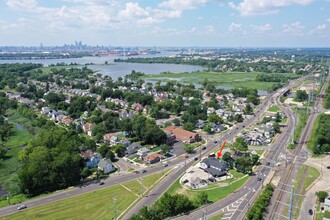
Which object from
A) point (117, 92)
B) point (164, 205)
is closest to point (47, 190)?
point (164, 205)

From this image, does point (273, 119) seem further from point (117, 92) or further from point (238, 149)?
point (117, 92)

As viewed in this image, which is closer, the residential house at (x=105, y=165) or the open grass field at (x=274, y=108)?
the residential house at (x=105, y=165)

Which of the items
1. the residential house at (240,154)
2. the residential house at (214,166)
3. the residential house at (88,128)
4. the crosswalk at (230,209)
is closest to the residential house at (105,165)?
the residential house at (214,166)

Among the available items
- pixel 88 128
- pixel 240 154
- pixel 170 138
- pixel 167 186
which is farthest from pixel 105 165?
pixel 240 154

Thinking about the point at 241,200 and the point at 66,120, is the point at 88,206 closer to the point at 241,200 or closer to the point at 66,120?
the point at 241,200

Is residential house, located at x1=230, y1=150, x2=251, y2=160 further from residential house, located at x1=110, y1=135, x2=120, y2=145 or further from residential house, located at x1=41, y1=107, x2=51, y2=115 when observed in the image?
residential house, located at x1=41, y1=107, x2=51, y2=115

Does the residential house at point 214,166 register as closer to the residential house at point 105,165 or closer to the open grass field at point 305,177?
the open grass field at point 305,177
